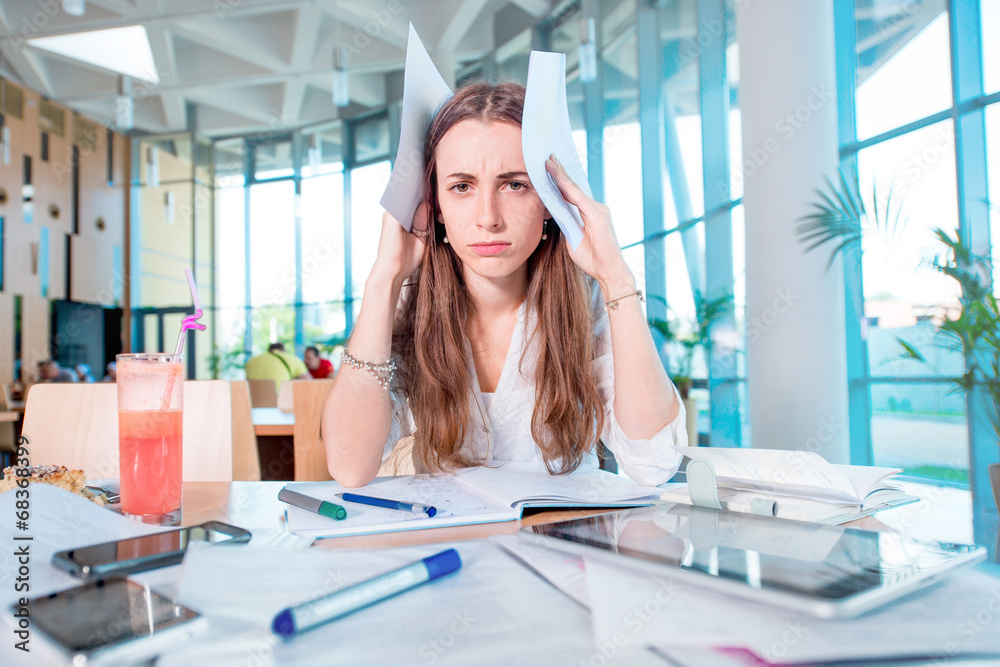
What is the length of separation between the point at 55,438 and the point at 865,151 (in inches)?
172

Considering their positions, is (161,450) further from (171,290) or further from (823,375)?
(171,290)

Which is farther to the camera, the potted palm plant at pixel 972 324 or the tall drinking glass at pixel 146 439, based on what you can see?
the potted palm plant at pixel 972 324

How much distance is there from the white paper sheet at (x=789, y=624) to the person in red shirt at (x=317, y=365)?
704 cm

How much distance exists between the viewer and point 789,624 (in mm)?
428

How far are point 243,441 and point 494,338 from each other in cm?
122

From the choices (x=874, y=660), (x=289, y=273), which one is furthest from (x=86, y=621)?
(x=289, y=273)

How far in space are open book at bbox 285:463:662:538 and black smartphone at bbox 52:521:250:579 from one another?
11 cm

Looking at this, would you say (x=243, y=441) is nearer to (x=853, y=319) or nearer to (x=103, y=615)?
(x=103, y=615)

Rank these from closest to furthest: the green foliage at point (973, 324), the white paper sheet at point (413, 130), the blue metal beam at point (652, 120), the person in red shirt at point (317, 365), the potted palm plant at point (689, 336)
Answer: the white paper sheet at point (413, 130)
the green foliage at point (973, 324)
the potted palm plant at point (689, 336)
the blue metal beam at point (652, 120)
the person in red shirt at point (317, 365)

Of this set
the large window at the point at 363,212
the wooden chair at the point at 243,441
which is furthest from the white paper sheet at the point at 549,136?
the large window at the point at 363,212

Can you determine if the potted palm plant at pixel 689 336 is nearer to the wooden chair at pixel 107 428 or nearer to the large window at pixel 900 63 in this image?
the large window at pixel 900 63

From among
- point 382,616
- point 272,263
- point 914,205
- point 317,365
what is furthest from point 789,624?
point 272,263

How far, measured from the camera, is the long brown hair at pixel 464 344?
4.18ft

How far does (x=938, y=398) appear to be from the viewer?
3.70 meters
